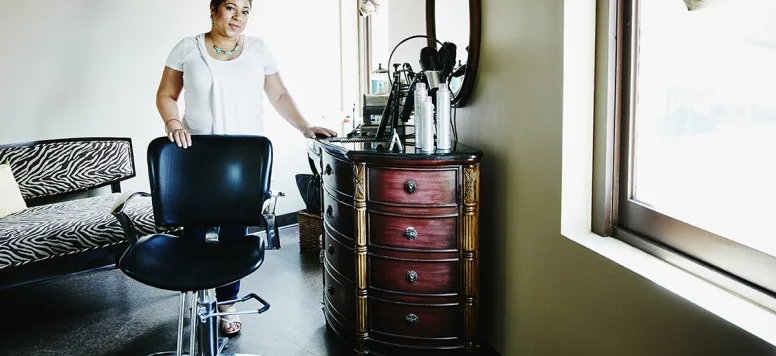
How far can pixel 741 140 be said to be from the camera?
1.34m

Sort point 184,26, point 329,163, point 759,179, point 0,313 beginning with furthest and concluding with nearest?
point 184,26 → point 0,313 → point 329,163 → point 759,179

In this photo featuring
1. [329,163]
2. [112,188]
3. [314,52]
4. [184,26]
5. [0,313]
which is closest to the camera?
[329,163]

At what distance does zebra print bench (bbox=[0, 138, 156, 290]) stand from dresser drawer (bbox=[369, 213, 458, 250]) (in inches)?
62.8

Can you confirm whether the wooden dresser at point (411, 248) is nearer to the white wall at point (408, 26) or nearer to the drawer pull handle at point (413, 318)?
the drawer pull handle at point (413, 318)

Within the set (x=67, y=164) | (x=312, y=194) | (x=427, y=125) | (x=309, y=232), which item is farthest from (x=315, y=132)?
(x=67, y=164)

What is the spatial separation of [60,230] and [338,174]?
1505 mm

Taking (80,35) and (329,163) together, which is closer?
(329,163)

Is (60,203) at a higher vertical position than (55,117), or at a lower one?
lower

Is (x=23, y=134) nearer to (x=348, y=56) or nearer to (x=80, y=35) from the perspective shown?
(x=80, y=35)

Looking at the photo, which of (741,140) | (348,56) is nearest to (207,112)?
(741,140)

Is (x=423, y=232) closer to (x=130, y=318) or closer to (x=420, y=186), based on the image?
(x=420, y=186)

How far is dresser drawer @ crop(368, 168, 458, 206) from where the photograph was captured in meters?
2.18

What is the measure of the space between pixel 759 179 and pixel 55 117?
3.70m

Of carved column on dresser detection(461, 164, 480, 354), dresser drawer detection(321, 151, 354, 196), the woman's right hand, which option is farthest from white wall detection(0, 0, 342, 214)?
carved column on dresser detection(461, 164, 480, 354)
